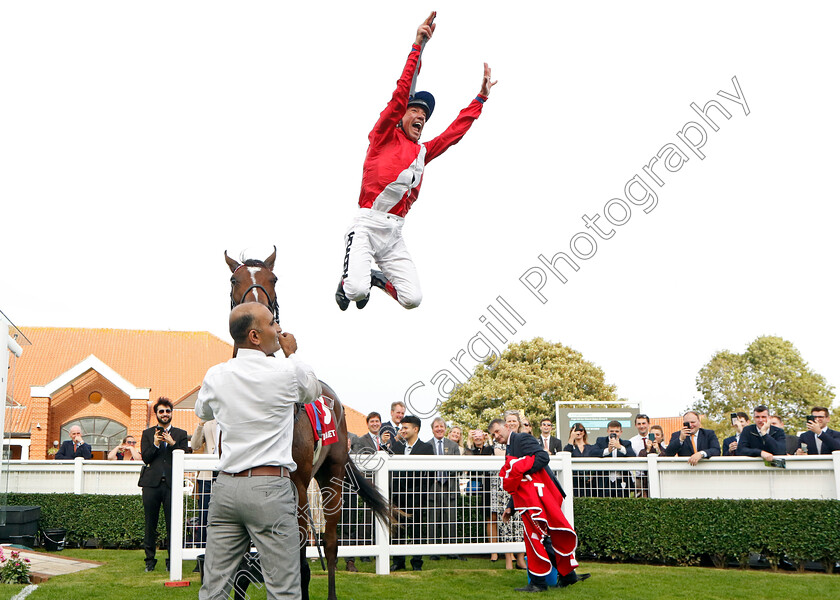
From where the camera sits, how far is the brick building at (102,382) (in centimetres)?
2189

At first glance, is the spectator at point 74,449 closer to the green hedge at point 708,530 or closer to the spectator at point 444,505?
the spectator at point 444,505

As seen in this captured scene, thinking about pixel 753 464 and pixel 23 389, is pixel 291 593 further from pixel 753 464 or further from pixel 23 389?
pixel 23 389

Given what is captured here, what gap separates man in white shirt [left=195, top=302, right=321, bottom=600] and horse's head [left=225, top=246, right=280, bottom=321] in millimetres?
1112

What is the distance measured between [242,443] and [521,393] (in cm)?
2833

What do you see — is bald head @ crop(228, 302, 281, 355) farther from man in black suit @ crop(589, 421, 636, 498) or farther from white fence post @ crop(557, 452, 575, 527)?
man in black suit @ crop(589, 421, 636, 498)

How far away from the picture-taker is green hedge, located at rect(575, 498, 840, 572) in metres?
8.02

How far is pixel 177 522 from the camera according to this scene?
7.36 m

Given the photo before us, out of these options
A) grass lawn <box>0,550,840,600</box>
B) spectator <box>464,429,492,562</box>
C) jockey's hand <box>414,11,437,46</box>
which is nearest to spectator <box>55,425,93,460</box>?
grass lawn <box>0,550,840,600</box>

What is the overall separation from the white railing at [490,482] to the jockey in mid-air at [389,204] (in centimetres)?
357

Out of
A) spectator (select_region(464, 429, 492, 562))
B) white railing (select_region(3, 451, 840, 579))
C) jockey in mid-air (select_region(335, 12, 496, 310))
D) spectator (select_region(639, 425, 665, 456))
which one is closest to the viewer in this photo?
jockey in mid-air (select_region(335, 12, 496, 310))

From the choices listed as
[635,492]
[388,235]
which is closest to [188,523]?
[388,235]

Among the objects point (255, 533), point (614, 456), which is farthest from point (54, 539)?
point (255, 533)

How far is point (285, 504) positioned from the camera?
3.43 m

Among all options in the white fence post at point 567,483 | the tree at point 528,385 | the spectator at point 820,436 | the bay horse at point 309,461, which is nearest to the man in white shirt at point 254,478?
the bay horse at point 309,461
